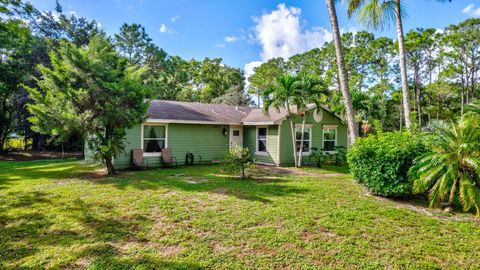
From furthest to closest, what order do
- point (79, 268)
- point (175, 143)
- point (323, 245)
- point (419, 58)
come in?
point (419, 58)
point (175, 143)
point (323, 245)
point (79, 268)

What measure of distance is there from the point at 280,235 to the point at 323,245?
726 millimetres

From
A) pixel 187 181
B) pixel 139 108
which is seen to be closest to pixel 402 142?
pixel 187 181

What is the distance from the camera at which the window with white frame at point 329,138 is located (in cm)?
1546

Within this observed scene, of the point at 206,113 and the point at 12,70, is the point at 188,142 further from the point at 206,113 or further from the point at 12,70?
the point at 12,70

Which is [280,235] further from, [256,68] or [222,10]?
[256,68]

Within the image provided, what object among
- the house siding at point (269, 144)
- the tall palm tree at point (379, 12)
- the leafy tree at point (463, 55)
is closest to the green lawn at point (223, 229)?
the tall palm tree at point (379, 12)

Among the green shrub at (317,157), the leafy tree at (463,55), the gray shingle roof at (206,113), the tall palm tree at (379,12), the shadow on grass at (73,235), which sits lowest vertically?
the shadow on grass at (73,235)

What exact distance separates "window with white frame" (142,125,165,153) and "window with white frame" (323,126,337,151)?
899cm

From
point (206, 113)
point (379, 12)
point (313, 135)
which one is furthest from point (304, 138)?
point (379, 12)

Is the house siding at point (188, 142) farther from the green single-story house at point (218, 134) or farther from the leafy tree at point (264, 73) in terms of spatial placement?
the leafy tree at point (264, 73)

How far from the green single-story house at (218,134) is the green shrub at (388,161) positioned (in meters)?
6.17

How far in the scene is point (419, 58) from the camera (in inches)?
1113

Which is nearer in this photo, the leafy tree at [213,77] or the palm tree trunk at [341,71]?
the palm tree trunk at [341,71]

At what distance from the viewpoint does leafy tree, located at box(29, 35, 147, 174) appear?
28.5 feet
